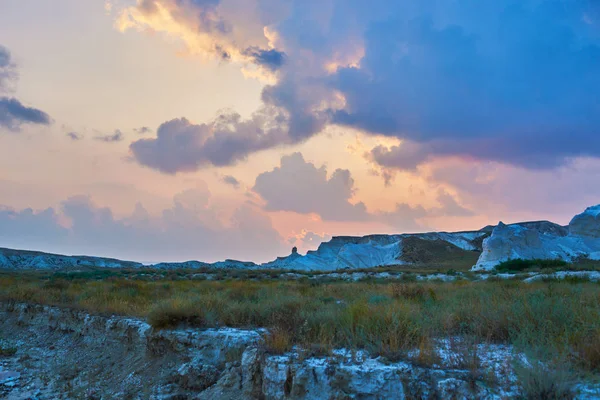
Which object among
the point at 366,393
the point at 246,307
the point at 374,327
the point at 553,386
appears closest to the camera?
the point at 553,386

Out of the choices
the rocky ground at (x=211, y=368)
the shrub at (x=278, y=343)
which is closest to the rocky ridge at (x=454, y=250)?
the rocky ground at (x=211, y=368)

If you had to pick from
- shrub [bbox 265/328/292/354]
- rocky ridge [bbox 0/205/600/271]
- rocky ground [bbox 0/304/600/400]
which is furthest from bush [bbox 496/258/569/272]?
shrub [bbox 265/328/292/354]

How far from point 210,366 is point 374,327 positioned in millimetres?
2956

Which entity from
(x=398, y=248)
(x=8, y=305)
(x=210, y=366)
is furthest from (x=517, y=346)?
(x=398, y=248)

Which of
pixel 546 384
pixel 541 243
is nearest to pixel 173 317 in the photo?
pixel 546 384

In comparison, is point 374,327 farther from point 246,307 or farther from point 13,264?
point 13,264

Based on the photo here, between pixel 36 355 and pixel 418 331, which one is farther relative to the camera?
pixel 36 355

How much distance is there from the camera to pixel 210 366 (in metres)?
7.03

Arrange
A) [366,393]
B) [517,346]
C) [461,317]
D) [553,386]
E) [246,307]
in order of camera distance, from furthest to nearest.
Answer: [246,307], [461,317], [517,346], [366,393], [553,386]

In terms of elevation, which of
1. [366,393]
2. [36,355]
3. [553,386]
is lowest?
[36,355]

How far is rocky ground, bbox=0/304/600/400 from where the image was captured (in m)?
4.70

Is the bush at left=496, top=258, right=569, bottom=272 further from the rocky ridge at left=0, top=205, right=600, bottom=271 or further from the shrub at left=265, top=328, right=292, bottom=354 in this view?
the shrub at left=265, top=328, right=292, bottom=354

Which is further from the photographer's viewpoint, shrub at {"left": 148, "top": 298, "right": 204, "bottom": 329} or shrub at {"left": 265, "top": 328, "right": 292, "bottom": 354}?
shrub at {"left": 148, "top": 298, "right": 204, "bottom": 329}

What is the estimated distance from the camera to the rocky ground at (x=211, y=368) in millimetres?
4699
